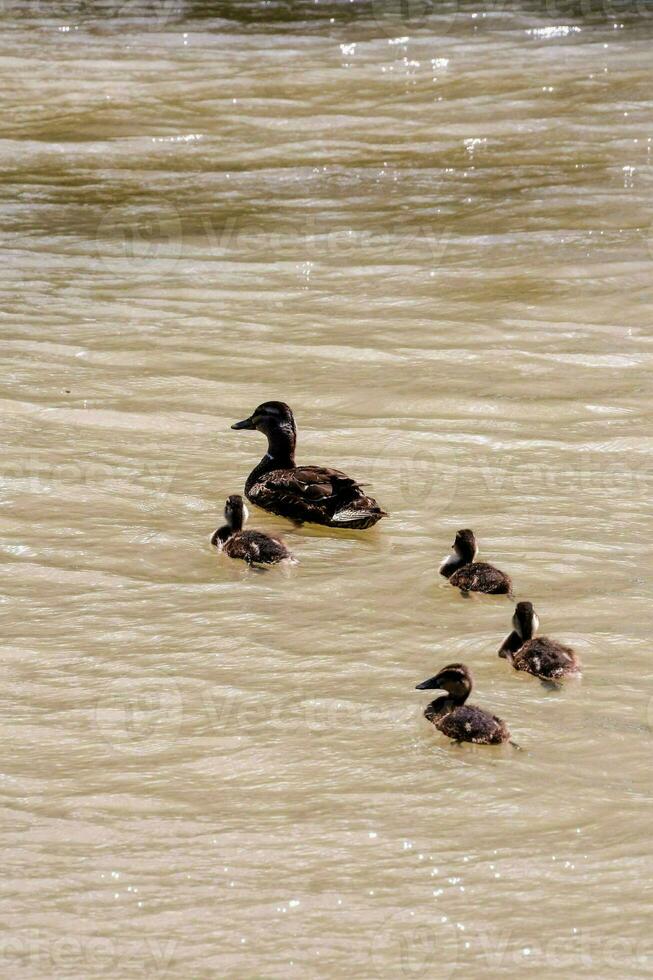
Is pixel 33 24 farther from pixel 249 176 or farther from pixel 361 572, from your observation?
pixel 361 572

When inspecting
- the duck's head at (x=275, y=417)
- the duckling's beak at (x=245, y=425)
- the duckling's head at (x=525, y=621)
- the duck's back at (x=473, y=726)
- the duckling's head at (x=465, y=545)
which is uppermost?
the duck's head at (x=275, y=417)

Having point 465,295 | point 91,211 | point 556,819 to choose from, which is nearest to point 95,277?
point 91,211

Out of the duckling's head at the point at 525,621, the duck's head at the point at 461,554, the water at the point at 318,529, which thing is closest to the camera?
the water at the point at 318,529

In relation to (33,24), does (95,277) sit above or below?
below

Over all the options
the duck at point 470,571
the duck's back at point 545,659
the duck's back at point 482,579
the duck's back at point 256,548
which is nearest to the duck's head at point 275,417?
the duck's back at point 256,548

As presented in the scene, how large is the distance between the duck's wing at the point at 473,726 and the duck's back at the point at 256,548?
1.63 m

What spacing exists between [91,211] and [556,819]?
7.79m

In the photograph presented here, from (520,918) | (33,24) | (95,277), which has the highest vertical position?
(33,24)

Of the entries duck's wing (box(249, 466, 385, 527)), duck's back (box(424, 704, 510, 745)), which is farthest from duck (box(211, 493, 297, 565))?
duck's back (box(424, 704, 510, 745))

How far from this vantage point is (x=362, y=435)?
7.94 m

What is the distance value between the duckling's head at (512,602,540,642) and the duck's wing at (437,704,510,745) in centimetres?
58

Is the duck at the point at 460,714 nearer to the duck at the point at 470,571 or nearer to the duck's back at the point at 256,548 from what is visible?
the duck at the point at 470,571

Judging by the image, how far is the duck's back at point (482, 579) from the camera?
19.9 ft

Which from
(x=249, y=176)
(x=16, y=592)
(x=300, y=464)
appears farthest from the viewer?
(x=249, y=176)
